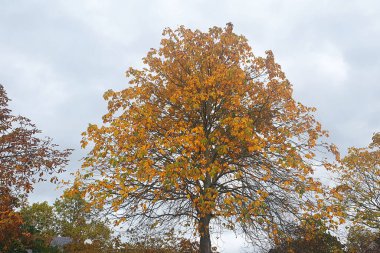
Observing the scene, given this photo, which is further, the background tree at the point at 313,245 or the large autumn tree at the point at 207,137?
the background tree at the point at 313,245

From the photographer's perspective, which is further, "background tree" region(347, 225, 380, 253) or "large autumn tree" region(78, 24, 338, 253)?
"background tree" region(347, 225, 380, 253)

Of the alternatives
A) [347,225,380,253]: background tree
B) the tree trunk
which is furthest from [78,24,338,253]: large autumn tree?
[347,225,380,253]: background tree

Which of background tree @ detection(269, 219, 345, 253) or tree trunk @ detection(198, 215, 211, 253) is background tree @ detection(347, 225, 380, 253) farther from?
tree trunk @ detection(198, 215, 211, 253)

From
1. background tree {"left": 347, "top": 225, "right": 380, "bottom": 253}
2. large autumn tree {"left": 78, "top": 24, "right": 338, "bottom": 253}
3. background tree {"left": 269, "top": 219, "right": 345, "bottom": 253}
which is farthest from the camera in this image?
background tree {"left": 347, "top": 225, "right": 380, "bottom": 253}

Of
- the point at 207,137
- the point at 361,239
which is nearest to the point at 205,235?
the point at 207,137

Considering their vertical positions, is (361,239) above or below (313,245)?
above

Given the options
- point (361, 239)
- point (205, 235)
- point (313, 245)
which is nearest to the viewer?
point (205, 235)

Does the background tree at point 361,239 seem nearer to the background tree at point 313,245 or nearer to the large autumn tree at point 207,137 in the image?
the background tree at point 313,245

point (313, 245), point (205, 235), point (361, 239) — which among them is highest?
point (361, 239)

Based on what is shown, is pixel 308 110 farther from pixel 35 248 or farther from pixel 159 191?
pixel 35 248

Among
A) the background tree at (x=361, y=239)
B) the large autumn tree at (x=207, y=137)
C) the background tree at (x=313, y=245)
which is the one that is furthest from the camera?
the background tree at (x=361, y=239)

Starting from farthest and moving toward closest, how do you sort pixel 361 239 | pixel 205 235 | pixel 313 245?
pixel 361 239, pixel 313 245, pixel 205 235

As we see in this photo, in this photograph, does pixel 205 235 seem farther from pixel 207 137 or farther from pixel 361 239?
pixel 361 239

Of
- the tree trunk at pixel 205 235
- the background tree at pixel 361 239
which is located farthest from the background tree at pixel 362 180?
the tree trunk at pixel 205 235
